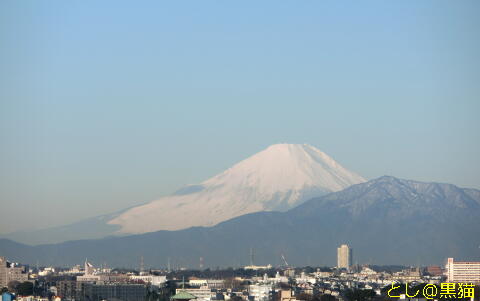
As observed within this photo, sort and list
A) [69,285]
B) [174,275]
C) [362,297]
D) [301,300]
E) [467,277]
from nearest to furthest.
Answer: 1. [362,297]
2. [301,300]
3. [69,285]
4. [467,277]
5. [174,275]

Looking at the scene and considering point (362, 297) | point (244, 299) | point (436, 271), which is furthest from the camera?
point (436, 271)

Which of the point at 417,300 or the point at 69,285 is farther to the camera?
the point at 69,285

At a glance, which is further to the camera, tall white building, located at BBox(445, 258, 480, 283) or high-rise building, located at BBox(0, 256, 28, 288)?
tall white building, located at BBox(445, 258, 480, 283)

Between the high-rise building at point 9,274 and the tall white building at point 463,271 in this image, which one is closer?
the high-rise building at point 9,274

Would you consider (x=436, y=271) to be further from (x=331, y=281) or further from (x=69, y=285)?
(x=69, y=285)

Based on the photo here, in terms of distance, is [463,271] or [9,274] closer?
[9,274]

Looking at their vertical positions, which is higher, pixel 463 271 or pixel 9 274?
pixel 9 274

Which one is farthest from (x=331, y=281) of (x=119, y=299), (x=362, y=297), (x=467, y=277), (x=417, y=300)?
(x=417, y=300)

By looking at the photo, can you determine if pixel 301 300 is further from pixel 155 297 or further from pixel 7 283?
pixel 7 283

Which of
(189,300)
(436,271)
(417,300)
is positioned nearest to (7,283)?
(189,300)
